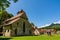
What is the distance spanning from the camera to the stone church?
2017 inches

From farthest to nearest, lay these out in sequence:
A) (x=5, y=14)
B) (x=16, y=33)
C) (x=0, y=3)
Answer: (x=5, y=14), (x=16, y=33), (x=0, y=3)

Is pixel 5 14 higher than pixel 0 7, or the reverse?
pixel 5 14

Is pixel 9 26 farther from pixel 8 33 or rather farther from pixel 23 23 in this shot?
pixel 23 23

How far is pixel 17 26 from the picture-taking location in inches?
2108

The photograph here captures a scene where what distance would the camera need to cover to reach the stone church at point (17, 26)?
168 ft

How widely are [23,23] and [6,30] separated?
6.58 meters

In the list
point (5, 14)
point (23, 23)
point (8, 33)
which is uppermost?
point (5, 14)

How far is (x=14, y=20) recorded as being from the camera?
5381cm

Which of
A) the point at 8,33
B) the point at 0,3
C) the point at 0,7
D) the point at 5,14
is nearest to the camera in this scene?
the point at 0,3

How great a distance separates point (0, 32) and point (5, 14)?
1400cm

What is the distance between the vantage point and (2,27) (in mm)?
54875

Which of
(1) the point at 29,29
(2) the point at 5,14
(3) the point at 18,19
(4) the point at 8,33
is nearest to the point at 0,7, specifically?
(4) the point at 8,33

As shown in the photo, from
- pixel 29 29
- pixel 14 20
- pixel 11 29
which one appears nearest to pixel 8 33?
pixel 11 29

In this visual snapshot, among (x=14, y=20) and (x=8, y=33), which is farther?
(x=14, y=20)
